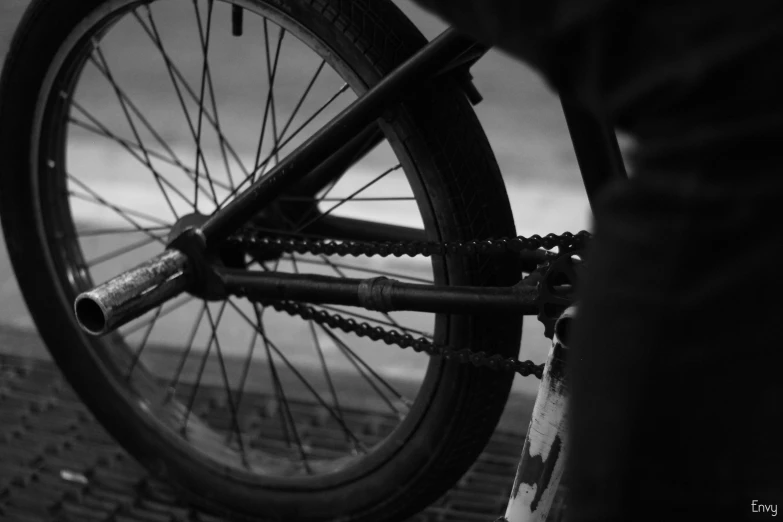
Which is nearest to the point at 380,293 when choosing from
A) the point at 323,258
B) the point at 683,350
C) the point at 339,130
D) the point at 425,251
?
the point at 425,251

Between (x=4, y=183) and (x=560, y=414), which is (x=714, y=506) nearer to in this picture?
(x=560, y=414)

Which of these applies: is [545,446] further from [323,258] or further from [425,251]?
[323,258]

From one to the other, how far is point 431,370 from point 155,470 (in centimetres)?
47

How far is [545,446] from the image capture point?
0.92m

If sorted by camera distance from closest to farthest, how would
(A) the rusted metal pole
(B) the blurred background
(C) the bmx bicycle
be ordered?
1. (A) the rusted metal pole
2. (C) the bmx bicycle
3. (B) the blurred background

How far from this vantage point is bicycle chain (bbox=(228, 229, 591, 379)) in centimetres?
93

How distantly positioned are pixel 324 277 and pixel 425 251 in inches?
4.9

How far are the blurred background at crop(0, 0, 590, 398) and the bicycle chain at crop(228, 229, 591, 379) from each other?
684mm

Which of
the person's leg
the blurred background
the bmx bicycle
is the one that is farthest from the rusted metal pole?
the blurred background

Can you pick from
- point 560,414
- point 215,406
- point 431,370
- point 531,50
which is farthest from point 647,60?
point 215,406

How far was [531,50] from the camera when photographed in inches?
20.4

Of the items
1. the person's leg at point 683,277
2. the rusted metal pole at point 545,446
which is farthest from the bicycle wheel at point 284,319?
the person's leg at point 683,277

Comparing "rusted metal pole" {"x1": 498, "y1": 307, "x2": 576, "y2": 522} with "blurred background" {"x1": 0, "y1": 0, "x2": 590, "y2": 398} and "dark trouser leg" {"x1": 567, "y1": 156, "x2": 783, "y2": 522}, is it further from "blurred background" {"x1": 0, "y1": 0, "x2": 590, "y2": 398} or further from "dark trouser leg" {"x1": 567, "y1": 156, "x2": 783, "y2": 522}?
"blurred background" {"x1": 0, "y1": 0, "x2": 590, "y2": 398}

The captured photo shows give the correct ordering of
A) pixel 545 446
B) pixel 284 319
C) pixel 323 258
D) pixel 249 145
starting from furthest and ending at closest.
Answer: pixel 249 145, pixel 284 319, pixel 323 258, pixel 545 446
